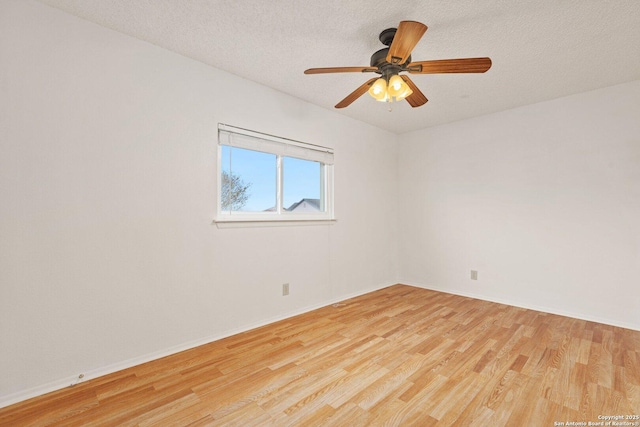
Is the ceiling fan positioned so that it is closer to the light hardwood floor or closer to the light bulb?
the light bulb

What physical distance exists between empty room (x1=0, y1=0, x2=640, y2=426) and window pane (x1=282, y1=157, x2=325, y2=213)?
0.02 metres

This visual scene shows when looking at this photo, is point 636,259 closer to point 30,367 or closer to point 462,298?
point 462,298

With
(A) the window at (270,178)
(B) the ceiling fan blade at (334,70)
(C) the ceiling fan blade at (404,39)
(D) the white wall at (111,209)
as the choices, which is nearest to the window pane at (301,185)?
(A) the window at (270,178)

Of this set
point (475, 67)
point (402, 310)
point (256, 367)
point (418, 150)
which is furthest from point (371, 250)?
point (475, 67)

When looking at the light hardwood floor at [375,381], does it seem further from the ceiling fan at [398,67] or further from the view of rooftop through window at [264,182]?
the ceiling fan at [398,67]

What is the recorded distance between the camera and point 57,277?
1880mm

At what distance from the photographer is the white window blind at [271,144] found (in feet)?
8.82

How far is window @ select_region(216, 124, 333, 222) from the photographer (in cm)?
276

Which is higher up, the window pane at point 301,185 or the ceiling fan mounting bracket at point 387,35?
the ceiling fan mounting bracket at point 387,35

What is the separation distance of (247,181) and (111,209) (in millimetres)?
1189

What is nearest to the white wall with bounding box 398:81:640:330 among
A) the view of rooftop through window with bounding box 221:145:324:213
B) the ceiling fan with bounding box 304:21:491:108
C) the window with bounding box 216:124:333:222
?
the window with bounding box 216:124:333:222

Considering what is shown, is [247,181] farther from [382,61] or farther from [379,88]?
[382,61]

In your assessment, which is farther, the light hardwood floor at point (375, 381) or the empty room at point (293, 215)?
the empty room at point (293, 215)

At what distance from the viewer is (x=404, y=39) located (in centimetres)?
167
